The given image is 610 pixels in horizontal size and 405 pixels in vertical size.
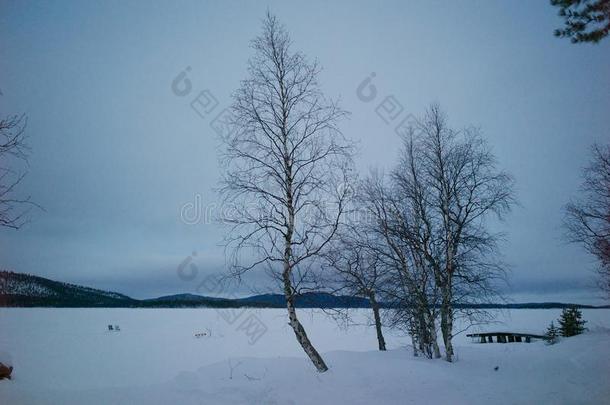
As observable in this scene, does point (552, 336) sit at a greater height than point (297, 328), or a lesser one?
lesser

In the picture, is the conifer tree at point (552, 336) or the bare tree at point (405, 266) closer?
the bare tree at point (405, 266)

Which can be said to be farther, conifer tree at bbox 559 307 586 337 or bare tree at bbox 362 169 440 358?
conifer tree at bbox 559 307 586 337

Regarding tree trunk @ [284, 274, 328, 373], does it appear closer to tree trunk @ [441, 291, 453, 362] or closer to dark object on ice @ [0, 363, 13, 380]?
tree trunk @ [441, 291, 453, 362]

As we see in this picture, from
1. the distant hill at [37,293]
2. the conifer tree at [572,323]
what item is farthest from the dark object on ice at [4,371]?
the conifer tree at [572,323]

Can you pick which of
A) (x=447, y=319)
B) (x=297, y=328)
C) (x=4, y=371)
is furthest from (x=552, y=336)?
(x=4, y=371)

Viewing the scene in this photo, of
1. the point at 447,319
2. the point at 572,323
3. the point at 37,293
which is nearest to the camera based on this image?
the point at 447,319

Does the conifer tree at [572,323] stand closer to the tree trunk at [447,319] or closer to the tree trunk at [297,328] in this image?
the tree trunk at [447,319]

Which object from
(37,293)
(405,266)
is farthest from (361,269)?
(37,293)

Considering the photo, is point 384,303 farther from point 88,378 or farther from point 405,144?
point 88,378

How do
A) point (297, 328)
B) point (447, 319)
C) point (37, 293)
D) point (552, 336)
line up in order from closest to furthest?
point (297, 328) → point (447, 319) → point (552, 336) → point (37, 293)

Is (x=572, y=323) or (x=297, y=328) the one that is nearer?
(x=297, y=328)

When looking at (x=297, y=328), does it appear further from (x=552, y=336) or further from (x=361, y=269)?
(x=552, y=336)

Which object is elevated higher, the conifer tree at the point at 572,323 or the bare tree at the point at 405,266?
the bare tree at the point at 405,266

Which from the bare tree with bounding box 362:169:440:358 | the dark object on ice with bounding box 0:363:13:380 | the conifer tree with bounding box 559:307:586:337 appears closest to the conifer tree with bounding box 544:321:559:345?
the conifer tree with bounding box 559:307:586:337
